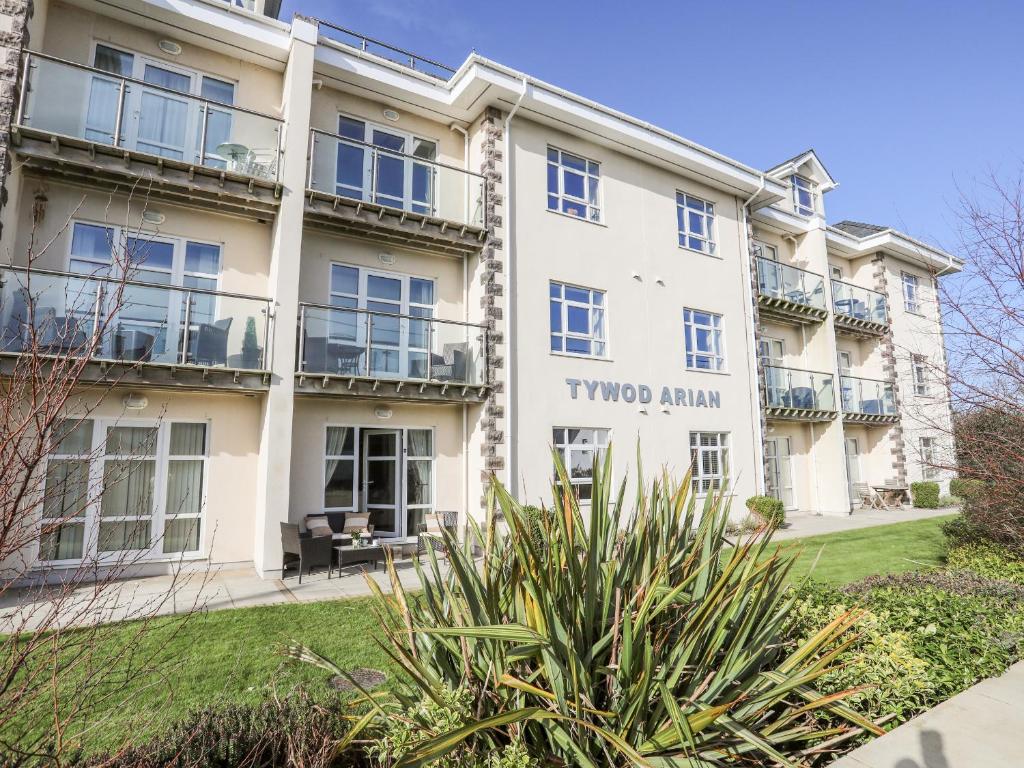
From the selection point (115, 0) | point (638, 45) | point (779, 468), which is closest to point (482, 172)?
point (638, 45)

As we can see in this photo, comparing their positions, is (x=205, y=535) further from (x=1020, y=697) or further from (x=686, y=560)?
(x=1020, y=697)

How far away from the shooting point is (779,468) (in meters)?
19.4

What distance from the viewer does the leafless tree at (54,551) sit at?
216cm

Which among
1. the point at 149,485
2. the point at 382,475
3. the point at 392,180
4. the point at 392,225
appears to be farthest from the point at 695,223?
the point at 149,485

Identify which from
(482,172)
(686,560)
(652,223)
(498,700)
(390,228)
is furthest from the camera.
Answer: (652,223)

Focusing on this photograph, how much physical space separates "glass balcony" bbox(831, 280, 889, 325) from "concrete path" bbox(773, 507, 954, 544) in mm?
7051

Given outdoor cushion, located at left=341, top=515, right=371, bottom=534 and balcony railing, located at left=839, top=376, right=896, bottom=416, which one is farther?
balcony railing, located at left=839, top=376, right=896, bottom=416

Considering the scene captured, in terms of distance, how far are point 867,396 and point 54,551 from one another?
23.5 m

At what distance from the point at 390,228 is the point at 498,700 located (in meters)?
10.4

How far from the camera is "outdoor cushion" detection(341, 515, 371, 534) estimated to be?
1095cm

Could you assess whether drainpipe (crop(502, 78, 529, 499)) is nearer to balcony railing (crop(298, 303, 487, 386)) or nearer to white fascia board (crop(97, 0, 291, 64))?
balcony railing (crop(298, 303, 487, 386))

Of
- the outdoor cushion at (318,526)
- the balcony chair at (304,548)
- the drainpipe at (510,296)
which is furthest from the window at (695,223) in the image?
the balcony chair at (304,548)

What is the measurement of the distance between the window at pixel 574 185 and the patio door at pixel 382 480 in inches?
274

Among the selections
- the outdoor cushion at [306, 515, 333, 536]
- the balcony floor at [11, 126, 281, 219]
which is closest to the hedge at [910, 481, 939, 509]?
the outdoor cushion at [306, 515, 333, 536]
